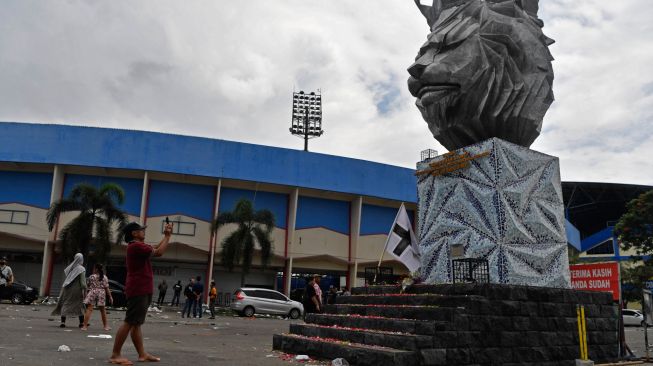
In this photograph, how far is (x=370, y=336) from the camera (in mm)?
7367

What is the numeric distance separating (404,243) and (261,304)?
37.3 ft

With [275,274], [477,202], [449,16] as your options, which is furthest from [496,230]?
[275,274]

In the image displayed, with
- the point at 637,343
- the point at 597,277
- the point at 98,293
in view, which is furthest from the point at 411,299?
the point at 637,343

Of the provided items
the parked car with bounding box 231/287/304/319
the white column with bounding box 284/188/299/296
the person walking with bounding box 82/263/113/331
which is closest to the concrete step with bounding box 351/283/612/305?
the person walking with bounding box 82/263/113/331

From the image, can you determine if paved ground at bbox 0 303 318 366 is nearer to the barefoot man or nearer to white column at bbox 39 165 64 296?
the barefoot man

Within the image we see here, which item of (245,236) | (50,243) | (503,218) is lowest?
(503,218)

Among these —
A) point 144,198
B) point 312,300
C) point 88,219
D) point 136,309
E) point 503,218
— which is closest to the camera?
point 136,309

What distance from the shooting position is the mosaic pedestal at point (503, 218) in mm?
9781

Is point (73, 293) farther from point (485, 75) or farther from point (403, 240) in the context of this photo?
point (485, 75)

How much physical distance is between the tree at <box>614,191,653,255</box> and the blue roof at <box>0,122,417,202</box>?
14879 millimetres

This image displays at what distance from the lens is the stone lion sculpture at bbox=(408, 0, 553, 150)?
35.0 feet

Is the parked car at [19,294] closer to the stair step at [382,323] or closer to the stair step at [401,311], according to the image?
the stair step at [382,323]

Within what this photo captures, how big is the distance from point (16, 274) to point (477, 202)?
28.9 m

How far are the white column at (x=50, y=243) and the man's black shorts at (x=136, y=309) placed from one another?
973 inches
